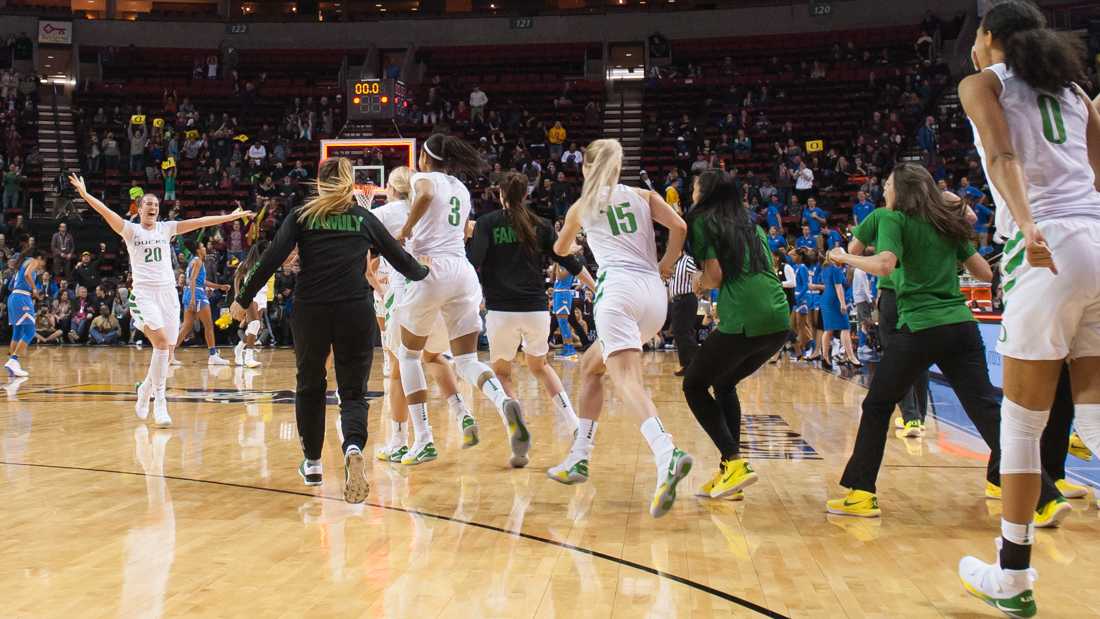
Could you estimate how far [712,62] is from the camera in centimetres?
2834

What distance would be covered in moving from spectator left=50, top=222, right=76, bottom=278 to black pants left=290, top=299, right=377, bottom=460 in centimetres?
1919

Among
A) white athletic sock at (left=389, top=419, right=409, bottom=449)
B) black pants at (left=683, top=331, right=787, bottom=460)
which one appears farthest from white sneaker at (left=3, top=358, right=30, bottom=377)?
black pants at (left=683, top=331, right=787, bottom=460)

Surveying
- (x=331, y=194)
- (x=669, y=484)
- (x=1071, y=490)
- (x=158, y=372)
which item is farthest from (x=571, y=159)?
(x=669, y=484)

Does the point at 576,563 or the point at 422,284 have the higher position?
the point at 422,284

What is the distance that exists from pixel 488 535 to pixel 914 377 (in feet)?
7.06

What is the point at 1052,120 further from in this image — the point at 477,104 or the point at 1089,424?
the point at 477,104

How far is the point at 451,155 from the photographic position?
5.93 metres

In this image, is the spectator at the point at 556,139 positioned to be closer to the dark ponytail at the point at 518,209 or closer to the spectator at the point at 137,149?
the spectator at the point at 137,149

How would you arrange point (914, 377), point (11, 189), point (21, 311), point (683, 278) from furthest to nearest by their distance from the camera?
point (11, 189)
point (21, 311)
point (683, 278)
point (914, 377)

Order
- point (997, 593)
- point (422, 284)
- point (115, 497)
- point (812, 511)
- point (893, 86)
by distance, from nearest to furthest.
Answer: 1. point (997, 593)
2. point (812, 511)
3. point (115, 497)
4. point (422, 284)
5. point (893, 86)

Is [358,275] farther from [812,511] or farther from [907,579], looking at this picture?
[907,579]

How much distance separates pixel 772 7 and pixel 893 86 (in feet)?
Answer: 18.4

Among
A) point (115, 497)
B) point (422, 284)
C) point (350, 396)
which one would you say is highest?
point (422, 284)

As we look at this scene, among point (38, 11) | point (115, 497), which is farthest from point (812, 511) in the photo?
point (38, 11)
